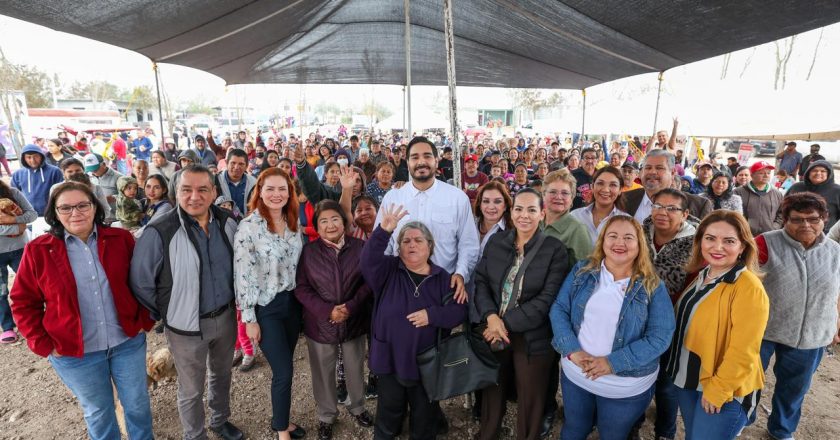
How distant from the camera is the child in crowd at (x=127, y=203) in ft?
13.9

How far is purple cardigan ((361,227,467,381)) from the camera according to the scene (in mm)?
2303

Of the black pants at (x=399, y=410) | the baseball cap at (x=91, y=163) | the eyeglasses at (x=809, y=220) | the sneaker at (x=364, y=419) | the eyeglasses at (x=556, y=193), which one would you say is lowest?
the sneaker at (x=364, y=419)

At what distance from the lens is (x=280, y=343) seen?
8.32 feet

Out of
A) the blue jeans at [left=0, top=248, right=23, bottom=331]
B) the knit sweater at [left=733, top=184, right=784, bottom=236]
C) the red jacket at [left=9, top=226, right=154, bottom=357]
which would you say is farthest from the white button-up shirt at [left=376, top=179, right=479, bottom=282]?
the knit sweater at [left=733, top=184, right=784, bottom=236]

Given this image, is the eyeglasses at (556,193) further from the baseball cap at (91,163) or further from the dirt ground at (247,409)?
the baseball cap at (91,163)

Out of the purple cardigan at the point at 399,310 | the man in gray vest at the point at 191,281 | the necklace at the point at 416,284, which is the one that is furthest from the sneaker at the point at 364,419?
the necklace at the point at 416,284

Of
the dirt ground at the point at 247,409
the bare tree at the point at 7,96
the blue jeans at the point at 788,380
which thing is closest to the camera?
the blue jeans at the point at 788,380

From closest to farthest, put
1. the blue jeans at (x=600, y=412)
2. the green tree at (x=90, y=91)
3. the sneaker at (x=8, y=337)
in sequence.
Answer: the blue jeans at (x=600, y=412), the sneaker at (x=8, y=337), the green tree at (x=90, y=91)

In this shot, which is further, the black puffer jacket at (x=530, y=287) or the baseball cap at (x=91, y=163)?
the baseball cap at (x=91, y=163)

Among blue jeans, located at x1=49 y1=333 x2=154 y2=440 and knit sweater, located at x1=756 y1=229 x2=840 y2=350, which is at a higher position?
knit sweater, located at x1=756 y1=229 x2=840 y2=350

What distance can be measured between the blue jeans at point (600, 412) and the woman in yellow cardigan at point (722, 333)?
0.85 feet

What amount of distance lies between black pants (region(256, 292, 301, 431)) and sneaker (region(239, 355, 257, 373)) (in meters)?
1.15

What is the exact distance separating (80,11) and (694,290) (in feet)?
16.6

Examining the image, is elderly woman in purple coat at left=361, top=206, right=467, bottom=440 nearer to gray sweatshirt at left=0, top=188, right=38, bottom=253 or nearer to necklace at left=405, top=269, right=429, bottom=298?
necklace at left=405, top=269, right=429, bottom=298
